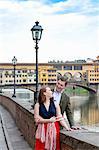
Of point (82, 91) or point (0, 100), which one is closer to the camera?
point (0, 100)

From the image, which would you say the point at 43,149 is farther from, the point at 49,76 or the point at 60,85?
the point at 49,76

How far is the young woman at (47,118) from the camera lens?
18.6 feet

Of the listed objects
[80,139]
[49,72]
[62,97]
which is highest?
[49,72]

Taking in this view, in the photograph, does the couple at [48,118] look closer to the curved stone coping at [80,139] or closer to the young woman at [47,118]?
the young woman at [47,118]

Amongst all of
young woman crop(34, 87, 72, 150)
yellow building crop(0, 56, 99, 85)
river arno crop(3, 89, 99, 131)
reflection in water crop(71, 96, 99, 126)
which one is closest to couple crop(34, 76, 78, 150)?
young woman crop(34, 87, 72, 150)

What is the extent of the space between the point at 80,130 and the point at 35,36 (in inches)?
245

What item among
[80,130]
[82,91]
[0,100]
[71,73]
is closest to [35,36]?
[80,130]

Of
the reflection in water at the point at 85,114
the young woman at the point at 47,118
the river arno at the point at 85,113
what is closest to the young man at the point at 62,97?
the young woman at the point at 47,118

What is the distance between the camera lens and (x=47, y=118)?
18.8 feet

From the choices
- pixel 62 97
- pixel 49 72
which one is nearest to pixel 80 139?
pixel 62 97

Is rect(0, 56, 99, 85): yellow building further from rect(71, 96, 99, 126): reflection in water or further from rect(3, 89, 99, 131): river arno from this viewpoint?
rect(71, 96, 99, 126): reflection in water

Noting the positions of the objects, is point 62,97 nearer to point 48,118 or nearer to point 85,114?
point 48,118

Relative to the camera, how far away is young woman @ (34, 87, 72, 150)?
5.68 metres

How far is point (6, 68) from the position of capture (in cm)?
12850
